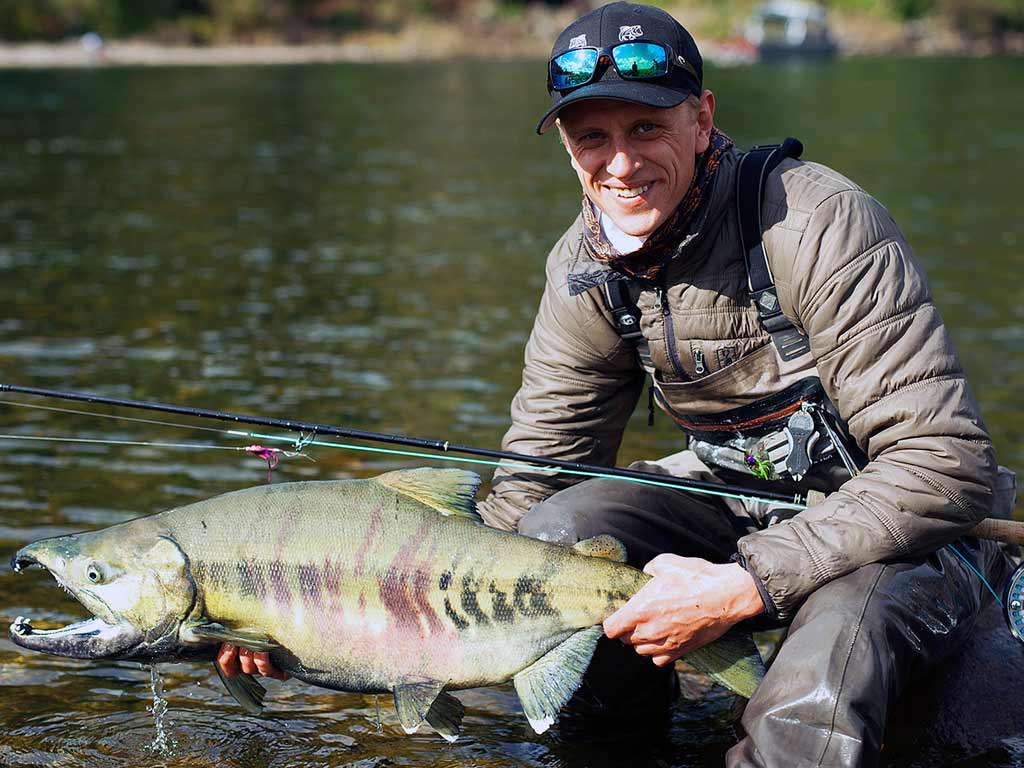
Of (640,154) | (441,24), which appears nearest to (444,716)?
(640,154)

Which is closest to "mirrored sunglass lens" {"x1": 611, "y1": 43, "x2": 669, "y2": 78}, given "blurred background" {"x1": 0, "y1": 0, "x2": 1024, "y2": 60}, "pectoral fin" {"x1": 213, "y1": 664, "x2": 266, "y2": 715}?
"pectoral fin" {"x1": 213, "y1": 664, "x2": 266, "y2": 715}

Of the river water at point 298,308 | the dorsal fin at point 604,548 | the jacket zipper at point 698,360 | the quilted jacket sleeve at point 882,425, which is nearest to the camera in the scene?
the quilted jacket sleeve at point 882,425

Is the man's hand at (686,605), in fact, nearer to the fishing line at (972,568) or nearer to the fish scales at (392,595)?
the fish scales at (392,595)

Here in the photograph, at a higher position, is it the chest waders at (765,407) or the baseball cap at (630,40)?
the baseball cap at (630,40)

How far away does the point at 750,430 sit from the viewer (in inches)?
169

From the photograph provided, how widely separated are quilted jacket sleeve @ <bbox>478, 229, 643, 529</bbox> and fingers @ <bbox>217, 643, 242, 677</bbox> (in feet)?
3.31

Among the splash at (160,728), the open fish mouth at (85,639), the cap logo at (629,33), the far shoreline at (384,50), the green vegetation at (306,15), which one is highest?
the cap logo at (629,33)

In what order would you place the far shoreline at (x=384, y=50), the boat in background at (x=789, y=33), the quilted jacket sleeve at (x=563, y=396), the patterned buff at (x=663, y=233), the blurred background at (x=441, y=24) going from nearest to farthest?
the patterned buff at (x=663, y=233) → the quilted jacket sleeve at (x=563, y=396) → the far shoreline at (x=384, y=50) → the blurred background at (x=441, y=24) → the boat in background at (x=789, y=33)

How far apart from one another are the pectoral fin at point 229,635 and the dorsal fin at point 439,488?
1.79ft

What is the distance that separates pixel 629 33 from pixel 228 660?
6.89 feet

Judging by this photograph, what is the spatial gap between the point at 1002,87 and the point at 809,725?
46.0 meters

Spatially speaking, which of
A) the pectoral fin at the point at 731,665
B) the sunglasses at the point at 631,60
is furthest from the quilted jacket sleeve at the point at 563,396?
the pectoral fin at the point at 731,665

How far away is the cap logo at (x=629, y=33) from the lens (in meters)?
3.94

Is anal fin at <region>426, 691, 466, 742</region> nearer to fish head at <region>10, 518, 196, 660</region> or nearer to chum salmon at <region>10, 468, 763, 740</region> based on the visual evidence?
chum salmon at <region>10, 468, 763, 740</region>
